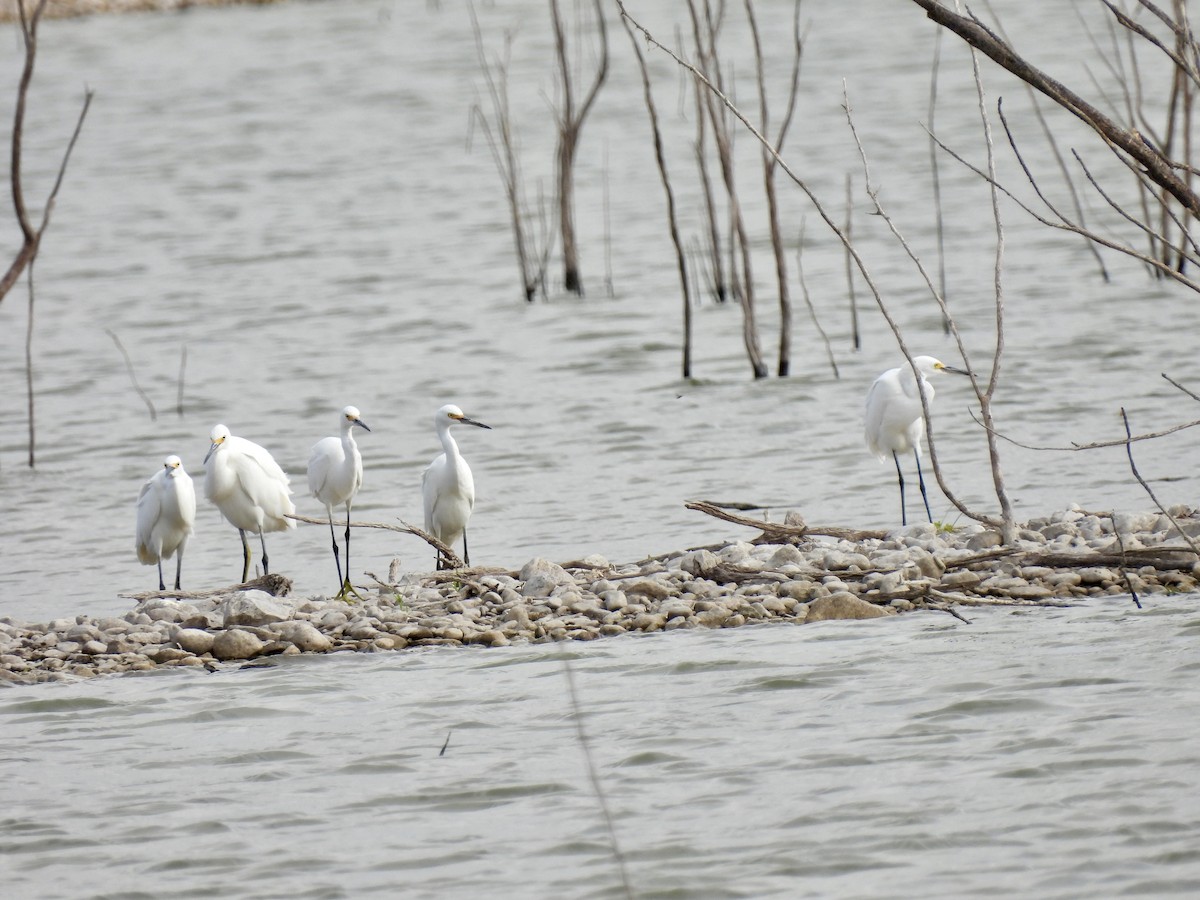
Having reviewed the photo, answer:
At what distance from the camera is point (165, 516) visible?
7.83m

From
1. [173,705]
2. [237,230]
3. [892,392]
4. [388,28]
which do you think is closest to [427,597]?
[173,705]

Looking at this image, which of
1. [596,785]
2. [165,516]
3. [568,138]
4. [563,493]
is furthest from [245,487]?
[568,138]

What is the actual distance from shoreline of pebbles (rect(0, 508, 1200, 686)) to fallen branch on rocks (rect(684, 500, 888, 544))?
7 cm

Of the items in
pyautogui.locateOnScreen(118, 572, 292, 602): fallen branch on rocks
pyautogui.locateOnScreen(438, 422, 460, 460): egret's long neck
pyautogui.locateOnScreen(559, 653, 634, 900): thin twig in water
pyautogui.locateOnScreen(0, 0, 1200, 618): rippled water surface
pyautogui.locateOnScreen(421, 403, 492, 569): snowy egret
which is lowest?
pyautogui.locateOnScreen(0, 0, 1200, 618): rippled water surface

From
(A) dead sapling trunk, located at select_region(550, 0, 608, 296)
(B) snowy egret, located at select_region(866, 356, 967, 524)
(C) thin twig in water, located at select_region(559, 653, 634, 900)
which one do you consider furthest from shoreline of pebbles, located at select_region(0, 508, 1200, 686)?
(A) dead sapling trunk, located at select_region(550, 0, 608, 296)

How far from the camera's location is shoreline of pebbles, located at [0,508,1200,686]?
242 inches

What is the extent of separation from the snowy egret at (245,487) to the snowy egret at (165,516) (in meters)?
0.14

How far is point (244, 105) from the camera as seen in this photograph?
1017 inches

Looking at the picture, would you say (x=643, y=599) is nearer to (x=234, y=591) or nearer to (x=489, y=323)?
(x=234, y=591)

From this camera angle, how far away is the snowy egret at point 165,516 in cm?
781

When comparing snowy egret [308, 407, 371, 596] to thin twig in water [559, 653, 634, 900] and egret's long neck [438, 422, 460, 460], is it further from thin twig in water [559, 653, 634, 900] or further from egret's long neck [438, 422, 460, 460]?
thin twig in water [559, 653, 634, 900]

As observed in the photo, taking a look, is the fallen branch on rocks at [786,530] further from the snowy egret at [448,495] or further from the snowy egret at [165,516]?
the snowy egret at [165,516]

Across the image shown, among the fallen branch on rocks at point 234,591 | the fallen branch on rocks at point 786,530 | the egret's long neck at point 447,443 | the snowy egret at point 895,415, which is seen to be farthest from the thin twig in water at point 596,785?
the snowy egret at point 895,415

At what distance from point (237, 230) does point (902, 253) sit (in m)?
7.39
